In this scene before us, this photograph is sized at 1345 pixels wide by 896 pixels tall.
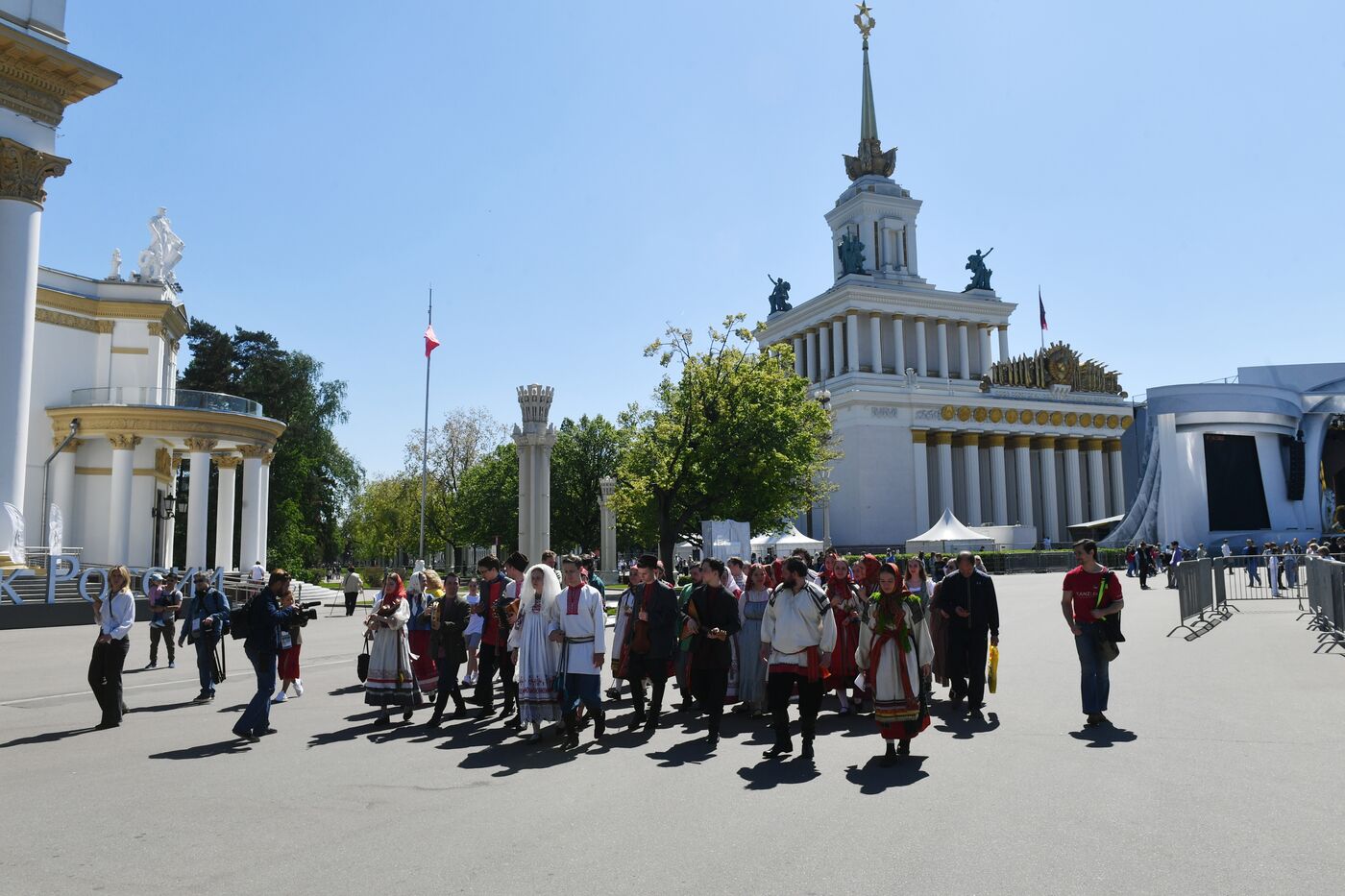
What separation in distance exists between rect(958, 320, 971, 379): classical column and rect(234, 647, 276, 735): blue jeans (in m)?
69.6

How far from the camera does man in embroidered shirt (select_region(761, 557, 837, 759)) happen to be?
8203 mm

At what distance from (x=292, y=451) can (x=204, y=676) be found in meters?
49.8

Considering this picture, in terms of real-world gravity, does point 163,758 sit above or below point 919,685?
below

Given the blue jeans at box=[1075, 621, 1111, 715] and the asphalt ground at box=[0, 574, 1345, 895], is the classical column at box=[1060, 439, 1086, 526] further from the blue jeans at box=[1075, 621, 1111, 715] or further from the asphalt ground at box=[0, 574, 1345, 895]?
the blue jeans at box=[1075, 621, 1111, 715]

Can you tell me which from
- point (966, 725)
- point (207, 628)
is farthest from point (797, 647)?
point (207, 628)

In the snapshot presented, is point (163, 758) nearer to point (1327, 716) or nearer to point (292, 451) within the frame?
point (1327, 716)

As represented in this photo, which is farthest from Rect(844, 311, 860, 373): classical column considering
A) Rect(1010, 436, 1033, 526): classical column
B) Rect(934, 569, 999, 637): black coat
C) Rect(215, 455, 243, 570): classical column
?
Rect(934, 569, 999, 637): black coat

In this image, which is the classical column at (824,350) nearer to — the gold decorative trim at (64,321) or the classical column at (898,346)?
the classical column at (898,346)

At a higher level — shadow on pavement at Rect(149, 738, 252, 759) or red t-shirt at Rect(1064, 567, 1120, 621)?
red t-shirt at Rect(1064, 567, 1120, 621)

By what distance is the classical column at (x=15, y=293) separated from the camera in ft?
74.3

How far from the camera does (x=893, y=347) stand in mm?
70688

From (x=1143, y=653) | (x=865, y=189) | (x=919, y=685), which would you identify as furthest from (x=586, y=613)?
(x=865, y=189)

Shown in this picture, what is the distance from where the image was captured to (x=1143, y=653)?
49.3 ft

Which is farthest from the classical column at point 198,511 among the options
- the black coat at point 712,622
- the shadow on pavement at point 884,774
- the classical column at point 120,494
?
the shadow on pavement at point 884,774
